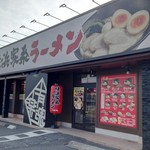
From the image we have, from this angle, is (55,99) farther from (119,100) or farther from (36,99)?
(119,100)

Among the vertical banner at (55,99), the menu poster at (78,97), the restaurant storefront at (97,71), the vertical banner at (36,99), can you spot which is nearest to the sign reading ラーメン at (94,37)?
the restaurant storefront at (97,71)

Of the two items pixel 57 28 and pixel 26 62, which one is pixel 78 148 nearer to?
pixel 57 28

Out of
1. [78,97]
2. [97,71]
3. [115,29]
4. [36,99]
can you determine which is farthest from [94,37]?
[36,99]

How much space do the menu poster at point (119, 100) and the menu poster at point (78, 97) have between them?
1.55 metres

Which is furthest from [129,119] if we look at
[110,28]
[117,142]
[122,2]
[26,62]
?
[26,62]

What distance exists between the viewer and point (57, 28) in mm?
12312

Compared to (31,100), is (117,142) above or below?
below

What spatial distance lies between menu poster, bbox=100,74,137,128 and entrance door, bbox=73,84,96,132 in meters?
0.79

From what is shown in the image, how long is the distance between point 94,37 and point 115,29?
3.98 ft

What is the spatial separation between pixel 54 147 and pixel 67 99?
176 inches

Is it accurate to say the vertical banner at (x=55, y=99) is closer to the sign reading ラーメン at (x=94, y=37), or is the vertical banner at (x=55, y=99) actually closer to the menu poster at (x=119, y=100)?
the sign reading ラーメン at (x=94, y=37)

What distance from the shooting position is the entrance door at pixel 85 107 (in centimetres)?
1032

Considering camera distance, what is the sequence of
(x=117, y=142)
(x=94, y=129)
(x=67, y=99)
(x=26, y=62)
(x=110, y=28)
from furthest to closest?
(x=26, y=62), (x=67, y=99), (x=94, y=129), (x=110, y=28), (x=117, y=142)

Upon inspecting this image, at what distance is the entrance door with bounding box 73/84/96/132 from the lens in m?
10.3
